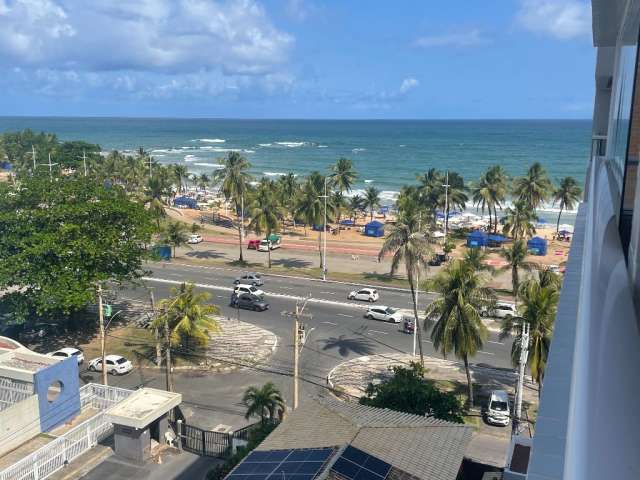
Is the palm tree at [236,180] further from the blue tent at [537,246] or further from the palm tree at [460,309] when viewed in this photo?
the palm tree at [460,309]

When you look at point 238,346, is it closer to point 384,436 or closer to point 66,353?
point 66,353

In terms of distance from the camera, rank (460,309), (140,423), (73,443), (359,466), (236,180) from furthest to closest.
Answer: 1. (236,180)
2. (460,309)
3. (73,443)
4. (140,423)
5. (359,466)

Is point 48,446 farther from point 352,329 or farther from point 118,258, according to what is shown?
point 352,329

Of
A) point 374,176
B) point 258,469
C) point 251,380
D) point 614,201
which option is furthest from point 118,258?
point 374,176

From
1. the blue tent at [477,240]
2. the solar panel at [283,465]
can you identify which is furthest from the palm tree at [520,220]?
the solar panel at [283,465]

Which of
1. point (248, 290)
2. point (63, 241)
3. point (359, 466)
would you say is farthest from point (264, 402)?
point (248, 290)
